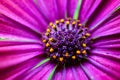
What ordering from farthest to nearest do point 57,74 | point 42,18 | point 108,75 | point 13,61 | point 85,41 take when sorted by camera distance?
point 42,18
point 85,41
point 57,74
point 108,75
point 13,61

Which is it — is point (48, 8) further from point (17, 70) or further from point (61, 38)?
point (17, 70)

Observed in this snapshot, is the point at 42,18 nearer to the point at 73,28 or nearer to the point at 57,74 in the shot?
the point at 73,28

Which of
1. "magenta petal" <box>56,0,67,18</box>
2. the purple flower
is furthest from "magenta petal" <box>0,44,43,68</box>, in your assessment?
"magenta petal" <box>56,0,67,18</box>

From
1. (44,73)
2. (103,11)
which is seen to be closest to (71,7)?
(103,11)

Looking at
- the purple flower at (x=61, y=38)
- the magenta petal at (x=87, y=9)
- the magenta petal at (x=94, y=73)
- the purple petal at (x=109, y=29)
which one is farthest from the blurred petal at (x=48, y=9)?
the magenta petal at (x=94, y=73)

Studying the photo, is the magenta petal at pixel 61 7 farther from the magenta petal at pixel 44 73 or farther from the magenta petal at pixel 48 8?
the magenta petal at pixel 44 73

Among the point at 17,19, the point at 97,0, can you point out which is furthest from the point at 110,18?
the point at 17,19
